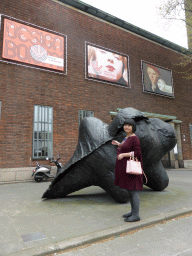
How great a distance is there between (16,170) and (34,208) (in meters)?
5.07

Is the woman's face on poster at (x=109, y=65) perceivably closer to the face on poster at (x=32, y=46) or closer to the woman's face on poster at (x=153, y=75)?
the face on poster at (x=32, y=46)

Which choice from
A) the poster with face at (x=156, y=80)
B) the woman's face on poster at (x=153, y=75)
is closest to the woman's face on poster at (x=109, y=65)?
the poster with face at (x=156, y=80)

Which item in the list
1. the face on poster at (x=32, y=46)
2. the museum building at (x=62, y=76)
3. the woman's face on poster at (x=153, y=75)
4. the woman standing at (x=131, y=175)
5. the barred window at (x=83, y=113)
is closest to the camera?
the woman standing at (x=131, y=175)

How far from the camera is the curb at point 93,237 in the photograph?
2.19 meters

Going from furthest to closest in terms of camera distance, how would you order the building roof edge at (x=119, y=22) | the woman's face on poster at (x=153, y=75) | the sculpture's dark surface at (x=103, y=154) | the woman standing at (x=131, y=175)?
the woman's face on poster at (x=153, y=75)
the building roof edge at (x=119, y=22)
the sculpture's dark surface at (x=103, y=154)
the woman standing at (x=131, y=175)

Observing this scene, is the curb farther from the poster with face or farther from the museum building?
the poster with face

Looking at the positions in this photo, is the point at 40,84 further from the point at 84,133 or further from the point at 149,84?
the point at 149,84

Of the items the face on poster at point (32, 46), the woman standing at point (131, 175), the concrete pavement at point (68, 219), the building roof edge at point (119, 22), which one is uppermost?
the building roof edge at point (119, 22)

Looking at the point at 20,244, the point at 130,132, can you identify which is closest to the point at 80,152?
the point at 130,132

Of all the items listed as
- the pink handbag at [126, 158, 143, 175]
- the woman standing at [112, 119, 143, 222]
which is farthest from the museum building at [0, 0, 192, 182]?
the pink handbag at [126, 158, 143, 175]

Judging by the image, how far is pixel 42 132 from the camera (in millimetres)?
9406

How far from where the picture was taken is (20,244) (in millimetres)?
2355

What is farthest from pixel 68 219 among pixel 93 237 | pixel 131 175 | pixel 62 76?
pixel 62 76

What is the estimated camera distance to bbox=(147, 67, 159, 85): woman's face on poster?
562 inches
